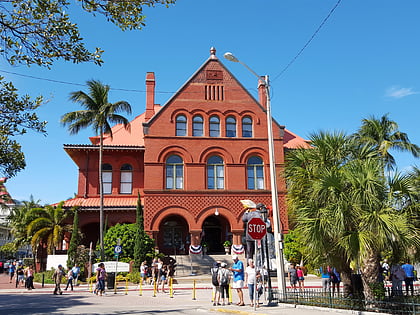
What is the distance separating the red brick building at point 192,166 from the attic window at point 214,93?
0.08m

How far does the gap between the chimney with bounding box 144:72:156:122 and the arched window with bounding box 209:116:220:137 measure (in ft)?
17.1

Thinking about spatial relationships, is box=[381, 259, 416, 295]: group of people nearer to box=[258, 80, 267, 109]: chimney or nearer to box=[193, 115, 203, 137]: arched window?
box=[193, 115, 203, 137]: arched window

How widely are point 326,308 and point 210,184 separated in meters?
19.6

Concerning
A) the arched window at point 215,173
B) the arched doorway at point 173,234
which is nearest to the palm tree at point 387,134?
the arched window at point 215,173

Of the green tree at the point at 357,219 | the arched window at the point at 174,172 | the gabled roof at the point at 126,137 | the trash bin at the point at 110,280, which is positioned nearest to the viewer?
the green tree at the point at 357,219

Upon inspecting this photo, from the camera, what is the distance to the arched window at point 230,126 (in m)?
31.5

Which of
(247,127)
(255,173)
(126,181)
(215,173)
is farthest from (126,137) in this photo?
(255,173)

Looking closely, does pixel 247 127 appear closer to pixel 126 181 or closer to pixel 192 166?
pixel 192 166

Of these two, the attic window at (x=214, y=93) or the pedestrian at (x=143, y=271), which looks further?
the attic window at (x=214, y=93)

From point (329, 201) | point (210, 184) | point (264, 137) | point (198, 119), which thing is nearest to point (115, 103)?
point (198, 119)

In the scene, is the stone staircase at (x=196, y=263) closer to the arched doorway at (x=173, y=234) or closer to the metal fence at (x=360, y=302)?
the arched doorway at (x=173, y=234)

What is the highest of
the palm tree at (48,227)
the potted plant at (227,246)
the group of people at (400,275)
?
the palm tree at (48,227)

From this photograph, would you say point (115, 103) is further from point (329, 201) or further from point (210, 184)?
point (329, 201)

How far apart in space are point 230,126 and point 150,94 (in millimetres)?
7495
